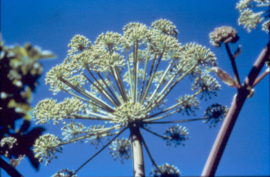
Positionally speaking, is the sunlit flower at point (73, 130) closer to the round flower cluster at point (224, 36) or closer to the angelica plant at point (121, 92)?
the angelica plant at point (121, 92)

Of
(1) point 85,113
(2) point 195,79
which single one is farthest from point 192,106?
(1) point 85,113

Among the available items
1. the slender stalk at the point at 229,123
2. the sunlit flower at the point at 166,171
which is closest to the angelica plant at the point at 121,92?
the sunlit flower at the point at 166,171

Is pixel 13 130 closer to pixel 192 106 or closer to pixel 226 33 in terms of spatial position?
pixel 226 33

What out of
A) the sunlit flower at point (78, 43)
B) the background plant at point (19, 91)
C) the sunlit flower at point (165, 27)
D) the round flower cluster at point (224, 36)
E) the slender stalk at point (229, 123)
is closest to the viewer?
the background plant at point (19, 91)

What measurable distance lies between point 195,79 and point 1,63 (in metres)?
6.02

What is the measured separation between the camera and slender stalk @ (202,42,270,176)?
112 inches

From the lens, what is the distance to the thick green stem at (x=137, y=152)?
18.6ft

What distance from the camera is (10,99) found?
2635 mm

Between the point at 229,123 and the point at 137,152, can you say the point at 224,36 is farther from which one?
the point at 137,152

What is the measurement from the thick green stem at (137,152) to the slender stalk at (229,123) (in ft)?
9.75

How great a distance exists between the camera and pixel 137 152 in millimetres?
6148

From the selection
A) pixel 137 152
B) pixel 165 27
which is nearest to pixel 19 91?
pixel 137 152

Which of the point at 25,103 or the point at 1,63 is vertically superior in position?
the point at 1,63

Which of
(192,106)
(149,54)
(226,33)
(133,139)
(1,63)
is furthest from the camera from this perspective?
(149,54)
